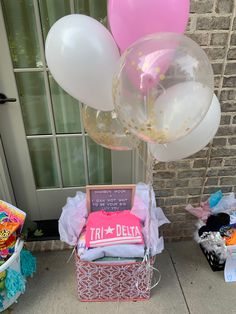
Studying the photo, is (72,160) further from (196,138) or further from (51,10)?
(196,138)

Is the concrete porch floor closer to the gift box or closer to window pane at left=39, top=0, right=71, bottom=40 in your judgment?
the gift box

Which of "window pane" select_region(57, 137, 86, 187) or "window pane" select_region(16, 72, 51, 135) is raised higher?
"window pane" select_region(16, 72, 51, 135)

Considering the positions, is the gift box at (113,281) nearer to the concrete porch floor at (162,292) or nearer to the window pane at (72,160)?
the concrete porch floor at (162,292)

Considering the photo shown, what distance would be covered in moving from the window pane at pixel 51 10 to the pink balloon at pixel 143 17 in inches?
32.9

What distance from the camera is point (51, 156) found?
7.36 ft

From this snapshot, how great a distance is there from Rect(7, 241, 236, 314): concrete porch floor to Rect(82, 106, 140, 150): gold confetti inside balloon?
1.05 meters

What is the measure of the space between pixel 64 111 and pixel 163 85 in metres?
1.25

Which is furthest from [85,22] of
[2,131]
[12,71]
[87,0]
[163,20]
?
[2,131]

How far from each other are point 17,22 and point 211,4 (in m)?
1.18

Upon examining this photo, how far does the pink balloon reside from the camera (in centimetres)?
101

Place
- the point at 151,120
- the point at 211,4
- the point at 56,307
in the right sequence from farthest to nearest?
1. the point at 56,307
2. the point at 211,4
3. the point at 151,120

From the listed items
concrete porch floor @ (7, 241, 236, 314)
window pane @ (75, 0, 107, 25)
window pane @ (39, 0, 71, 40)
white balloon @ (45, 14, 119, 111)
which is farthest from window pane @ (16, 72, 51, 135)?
concrete porch floor @ (7, 241, 236, 314)

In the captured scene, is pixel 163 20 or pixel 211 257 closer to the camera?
pixel 163 20

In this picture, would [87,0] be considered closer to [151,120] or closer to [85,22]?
[85,22]
